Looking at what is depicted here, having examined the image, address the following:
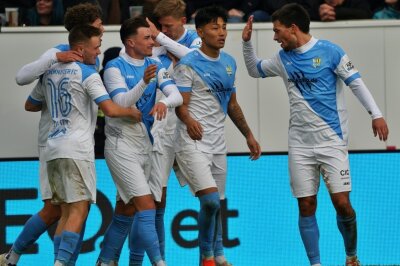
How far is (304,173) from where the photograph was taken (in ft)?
40.9

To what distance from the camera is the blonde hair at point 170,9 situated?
13164mm

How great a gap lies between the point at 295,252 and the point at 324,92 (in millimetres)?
2719

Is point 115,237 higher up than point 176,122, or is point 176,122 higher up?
point 176,122

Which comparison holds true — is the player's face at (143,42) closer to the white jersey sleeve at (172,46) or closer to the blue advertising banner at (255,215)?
the white jersey sleeve at (172,46)

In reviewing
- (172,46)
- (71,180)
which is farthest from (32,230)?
(172,46)

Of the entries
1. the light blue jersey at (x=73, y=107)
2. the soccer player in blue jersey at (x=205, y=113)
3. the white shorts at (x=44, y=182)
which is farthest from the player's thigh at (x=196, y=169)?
the white shorts at (x=44, y=182)

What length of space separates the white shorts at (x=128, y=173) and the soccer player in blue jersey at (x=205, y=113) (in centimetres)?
50

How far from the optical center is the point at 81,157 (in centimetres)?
1173

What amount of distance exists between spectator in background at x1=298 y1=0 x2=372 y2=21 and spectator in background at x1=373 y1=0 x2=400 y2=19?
12 centimetres

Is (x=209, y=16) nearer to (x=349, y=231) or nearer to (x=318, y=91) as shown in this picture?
(x=318, y=91)

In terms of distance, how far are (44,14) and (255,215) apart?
3612 mm

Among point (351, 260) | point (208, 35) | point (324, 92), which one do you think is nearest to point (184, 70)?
point (208, 35)

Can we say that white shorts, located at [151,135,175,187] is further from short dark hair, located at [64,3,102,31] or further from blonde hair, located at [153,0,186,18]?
short dark hair, located at [64,3,102,31]

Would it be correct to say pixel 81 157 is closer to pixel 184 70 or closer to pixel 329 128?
pixel 184 70
